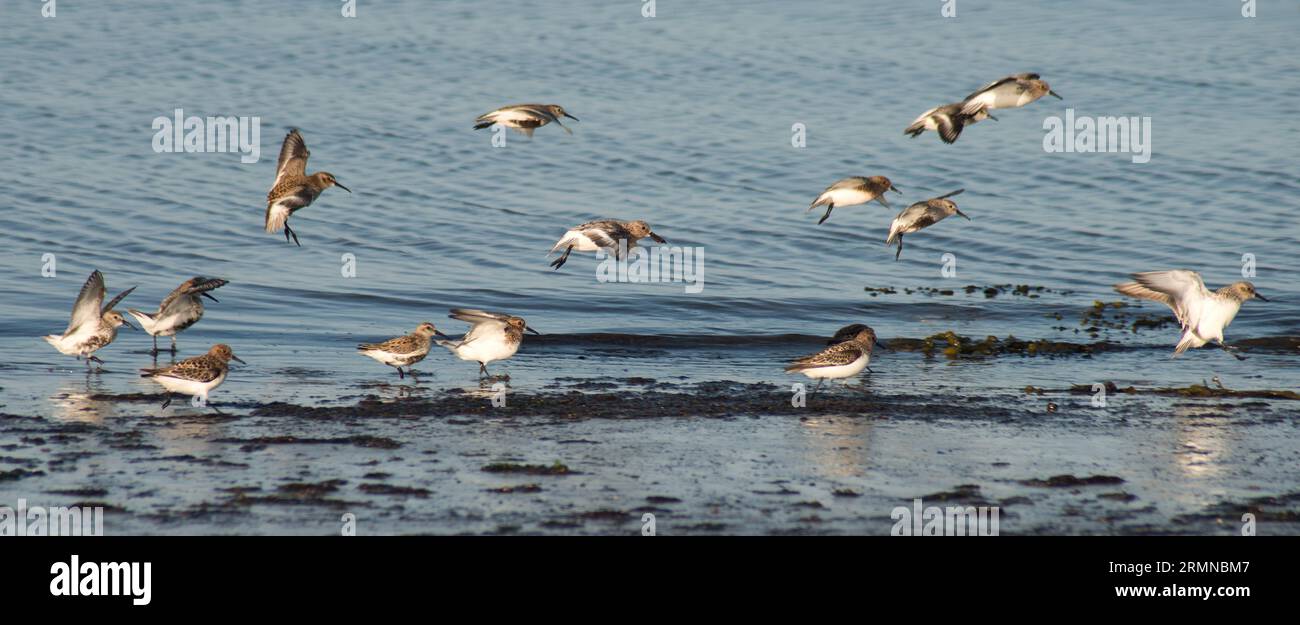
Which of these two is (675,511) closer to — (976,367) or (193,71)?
(976,367)

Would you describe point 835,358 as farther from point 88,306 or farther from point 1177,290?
point 88,306

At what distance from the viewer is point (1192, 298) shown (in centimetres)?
1184

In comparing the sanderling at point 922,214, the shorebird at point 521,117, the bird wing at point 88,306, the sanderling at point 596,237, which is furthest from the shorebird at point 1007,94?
the bird wing at point 88,306

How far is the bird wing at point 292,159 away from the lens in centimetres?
1377

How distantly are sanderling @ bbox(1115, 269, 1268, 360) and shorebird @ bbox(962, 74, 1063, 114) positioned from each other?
225 centimetres

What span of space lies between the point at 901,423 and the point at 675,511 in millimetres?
3139

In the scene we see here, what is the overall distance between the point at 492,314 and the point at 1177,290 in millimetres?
5720

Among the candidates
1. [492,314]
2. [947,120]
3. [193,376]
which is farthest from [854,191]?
[193,376]

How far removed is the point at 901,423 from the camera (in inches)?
415

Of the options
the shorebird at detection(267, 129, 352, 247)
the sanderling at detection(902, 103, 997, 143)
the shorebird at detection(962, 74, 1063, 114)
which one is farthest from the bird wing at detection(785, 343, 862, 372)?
the shorebird at detection(267, 129, 352, 247)

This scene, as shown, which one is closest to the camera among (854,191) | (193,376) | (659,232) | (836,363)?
(193,376)

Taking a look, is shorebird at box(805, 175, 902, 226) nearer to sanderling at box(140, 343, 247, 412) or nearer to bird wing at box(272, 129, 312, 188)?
bird wing at box(272, 129, 312, 188)

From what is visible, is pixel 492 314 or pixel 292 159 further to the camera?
pixel 292 159

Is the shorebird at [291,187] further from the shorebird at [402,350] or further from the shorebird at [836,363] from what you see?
the shorebird at [836,363]
